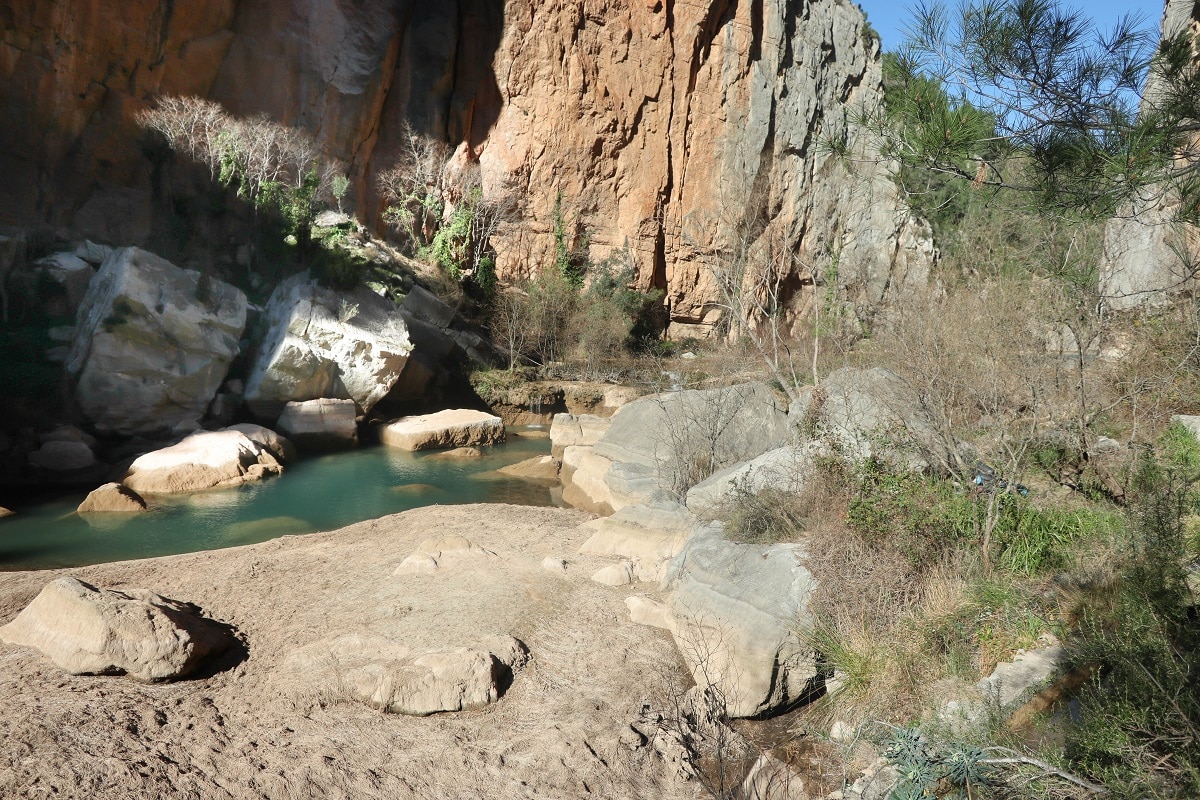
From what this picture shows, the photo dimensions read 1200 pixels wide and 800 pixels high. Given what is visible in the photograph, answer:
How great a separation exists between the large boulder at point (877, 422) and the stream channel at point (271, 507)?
519cm

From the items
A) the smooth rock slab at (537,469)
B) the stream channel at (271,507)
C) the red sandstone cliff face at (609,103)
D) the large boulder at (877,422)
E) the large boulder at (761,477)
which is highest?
the red sandstone cliff face at (609,103)

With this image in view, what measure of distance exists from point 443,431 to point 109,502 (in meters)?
5.93

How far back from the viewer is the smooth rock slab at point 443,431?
15094 millimetres

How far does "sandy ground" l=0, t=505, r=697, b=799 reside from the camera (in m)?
3.81

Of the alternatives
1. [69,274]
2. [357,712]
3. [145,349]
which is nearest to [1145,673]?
[357,712]

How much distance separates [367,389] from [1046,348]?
1211cm

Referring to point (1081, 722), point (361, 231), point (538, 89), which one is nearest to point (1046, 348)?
point (1081, 722)

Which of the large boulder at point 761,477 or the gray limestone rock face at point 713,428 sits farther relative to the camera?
the gray limestone rock face at point 713,428

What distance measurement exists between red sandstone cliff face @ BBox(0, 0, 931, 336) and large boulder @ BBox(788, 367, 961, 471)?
1328cm

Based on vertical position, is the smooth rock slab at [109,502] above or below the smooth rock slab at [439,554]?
below

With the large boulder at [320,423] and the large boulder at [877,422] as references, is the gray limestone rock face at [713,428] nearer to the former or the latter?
the large boulder at [877,422]

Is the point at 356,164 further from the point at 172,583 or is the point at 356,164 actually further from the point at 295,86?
the point at 172,583

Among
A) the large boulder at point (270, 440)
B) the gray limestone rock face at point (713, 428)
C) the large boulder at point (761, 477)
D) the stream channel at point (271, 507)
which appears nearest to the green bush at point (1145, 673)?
A: the large boulder at point (761, 477)

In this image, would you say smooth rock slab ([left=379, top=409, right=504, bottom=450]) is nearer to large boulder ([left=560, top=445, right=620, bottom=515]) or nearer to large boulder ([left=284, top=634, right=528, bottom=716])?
large boulder ([left=560, top=445, right=620, bottom=515])
